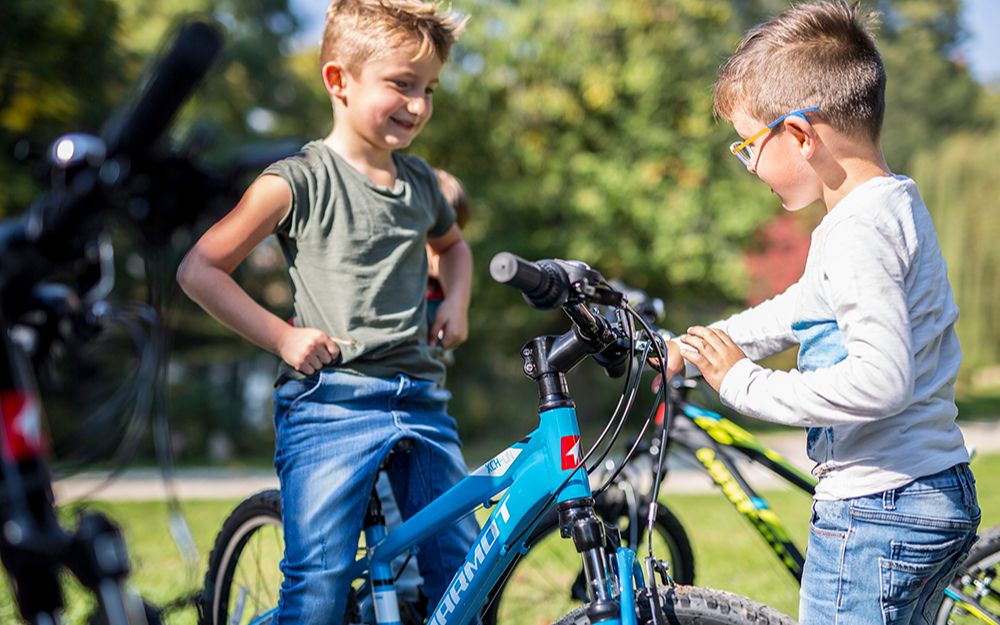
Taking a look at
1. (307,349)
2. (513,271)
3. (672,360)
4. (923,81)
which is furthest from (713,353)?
(923,81)

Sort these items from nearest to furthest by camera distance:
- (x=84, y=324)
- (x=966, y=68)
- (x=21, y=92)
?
(x=84, y=324) < (x=21, y=92) < (x=966, y=68)

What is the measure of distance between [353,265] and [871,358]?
4.29 ft

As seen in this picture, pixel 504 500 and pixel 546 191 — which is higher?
pixel 546 191

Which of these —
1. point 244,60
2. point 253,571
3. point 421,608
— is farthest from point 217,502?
point 244,60

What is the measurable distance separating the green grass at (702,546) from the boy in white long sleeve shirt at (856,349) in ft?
3.82

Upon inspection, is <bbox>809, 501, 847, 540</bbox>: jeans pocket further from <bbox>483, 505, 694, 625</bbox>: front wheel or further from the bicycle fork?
<bbox>483, 505, 694, 625</bbox>: front wheel

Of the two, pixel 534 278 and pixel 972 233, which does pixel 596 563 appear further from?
pixel 972 233

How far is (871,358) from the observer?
5.76ft

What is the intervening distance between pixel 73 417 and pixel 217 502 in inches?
190

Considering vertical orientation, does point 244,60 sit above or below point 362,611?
above

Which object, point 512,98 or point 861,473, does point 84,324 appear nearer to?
point 861,473

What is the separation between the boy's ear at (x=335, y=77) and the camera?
2676mm

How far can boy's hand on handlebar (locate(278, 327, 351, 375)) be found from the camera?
7.70ft

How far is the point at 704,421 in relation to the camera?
3.08 meters
